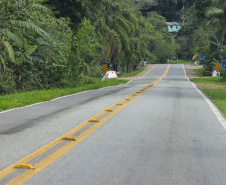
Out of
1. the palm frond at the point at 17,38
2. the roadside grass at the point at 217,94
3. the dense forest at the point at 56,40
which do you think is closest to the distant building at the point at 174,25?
the dense forest at the point at 56,40

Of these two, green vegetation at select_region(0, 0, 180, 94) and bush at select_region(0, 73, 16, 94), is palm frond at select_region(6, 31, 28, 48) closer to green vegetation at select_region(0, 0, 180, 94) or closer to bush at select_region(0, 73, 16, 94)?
green vegetation at select_region(0, 0, 180, 94)

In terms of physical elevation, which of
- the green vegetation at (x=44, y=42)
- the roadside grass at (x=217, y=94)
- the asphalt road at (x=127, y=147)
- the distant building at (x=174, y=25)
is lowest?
the roadside grass at (x=217, y=94)

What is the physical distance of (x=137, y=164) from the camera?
588cm

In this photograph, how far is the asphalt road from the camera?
5234mm

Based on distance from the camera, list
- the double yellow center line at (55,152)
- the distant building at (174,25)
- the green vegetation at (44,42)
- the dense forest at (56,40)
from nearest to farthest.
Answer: the double yellow center line at (55,152), the green vegetation at (44,42), the dense forest at (56,40), the distant building at (174,25)

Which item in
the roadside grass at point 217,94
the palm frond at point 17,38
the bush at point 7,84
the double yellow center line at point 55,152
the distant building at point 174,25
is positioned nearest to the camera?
the double yellow center line at point 55,152

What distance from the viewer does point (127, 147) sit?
705cm

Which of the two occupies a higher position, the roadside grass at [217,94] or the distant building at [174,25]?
the distant building at [174,25]

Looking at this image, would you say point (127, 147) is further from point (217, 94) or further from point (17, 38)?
point (217, 94)

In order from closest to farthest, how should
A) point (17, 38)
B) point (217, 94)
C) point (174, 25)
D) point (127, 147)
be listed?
point (127, 147) → point (17, 38) → point (217, 94) → point (174, 25)

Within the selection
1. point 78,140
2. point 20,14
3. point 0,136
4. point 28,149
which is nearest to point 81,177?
point 28,149

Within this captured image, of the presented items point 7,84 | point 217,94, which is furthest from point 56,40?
point 217,94

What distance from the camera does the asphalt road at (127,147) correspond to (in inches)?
206

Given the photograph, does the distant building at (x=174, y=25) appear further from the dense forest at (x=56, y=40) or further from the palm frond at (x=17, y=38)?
the palm frond at (x=17, y=38)
